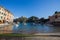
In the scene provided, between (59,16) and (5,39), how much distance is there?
2328 centimetres

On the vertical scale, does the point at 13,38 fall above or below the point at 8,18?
below

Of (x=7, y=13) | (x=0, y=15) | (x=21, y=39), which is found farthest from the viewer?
(x=7, y=13)

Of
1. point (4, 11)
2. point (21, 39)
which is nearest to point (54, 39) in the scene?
point (21, 39)

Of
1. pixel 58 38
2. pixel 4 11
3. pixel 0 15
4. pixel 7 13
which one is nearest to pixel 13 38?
pixel 58 38

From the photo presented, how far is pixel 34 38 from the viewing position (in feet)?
12.4

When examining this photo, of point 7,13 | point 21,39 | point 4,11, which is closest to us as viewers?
point 21,39

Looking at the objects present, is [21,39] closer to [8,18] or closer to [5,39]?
[5,39]

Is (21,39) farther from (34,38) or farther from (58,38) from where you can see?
(58,38)

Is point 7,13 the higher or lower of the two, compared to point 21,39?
higher

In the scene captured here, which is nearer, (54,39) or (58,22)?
(54,39)

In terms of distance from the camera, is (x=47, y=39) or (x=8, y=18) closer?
(x=47, y=39)

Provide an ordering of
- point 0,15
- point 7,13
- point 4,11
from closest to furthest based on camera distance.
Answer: point 0,15 → point 4,11 → point 7,13

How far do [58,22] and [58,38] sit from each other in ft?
70.3

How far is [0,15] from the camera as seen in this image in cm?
2375
